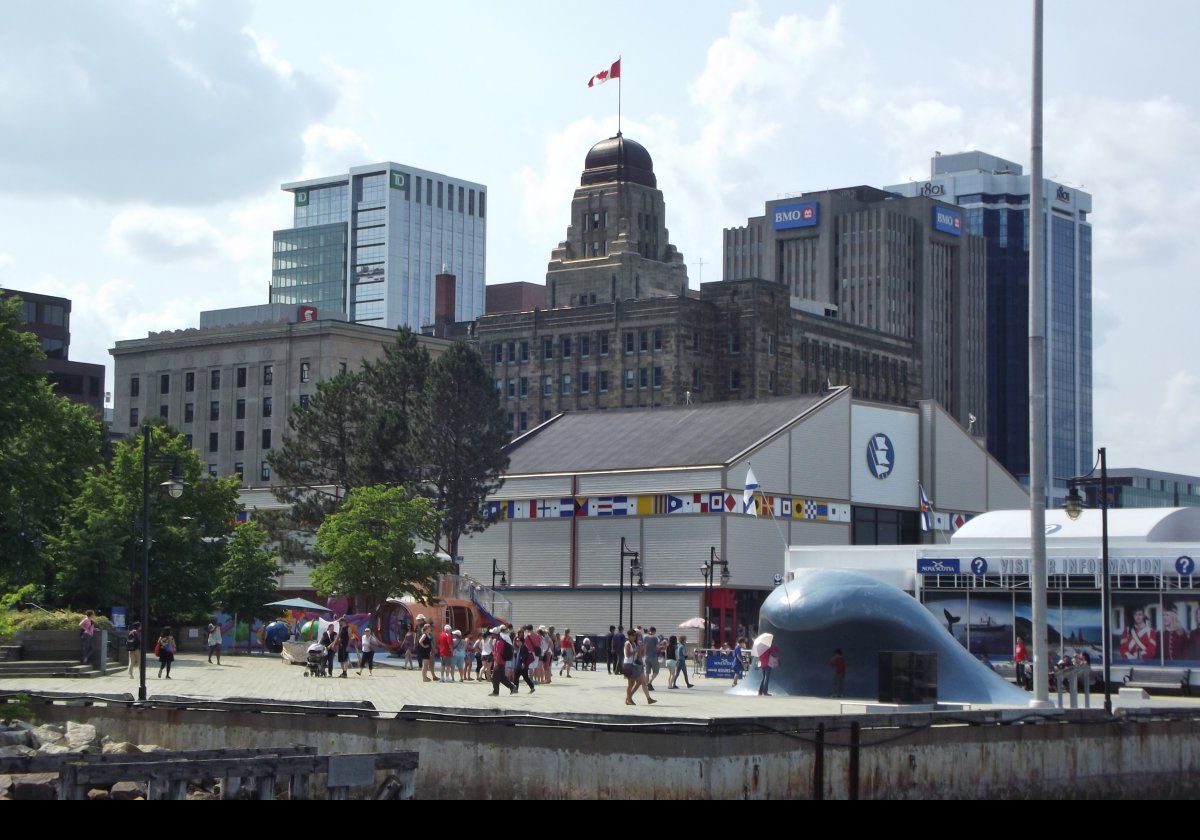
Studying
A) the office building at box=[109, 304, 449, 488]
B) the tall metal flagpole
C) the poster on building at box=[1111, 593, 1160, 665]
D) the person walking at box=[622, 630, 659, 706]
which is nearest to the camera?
the tall metal flagpole

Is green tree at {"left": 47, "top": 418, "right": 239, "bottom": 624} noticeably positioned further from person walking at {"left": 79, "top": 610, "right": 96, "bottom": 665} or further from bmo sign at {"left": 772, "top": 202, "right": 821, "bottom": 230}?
bmo sign at {"left": 772, "top": 202, "right": 821, "bottom": 230}

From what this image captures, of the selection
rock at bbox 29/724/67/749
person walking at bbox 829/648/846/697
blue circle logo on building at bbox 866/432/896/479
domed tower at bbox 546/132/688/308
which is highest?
domed tower at bbox 546/132/688/308

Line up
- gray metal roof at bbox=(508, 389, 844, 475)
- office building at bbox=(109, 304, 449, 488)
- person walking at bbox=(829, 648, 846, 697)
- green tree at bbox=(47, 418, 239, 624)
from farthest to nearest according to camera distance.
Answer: office building at bbox=(109, 304, 449, 488) < gray metal roof at bbox=(508, 389, 844, 475) < green tree at bbox=(47, 418, 239, 624) < person walking at bbox=(829, 648, 846, 697)

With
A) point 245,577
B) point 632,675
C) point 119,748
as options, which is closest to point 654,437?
point 245,577

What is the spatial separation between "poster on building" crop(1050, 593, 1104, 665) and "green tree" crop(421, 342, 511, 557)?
3357 centimetres

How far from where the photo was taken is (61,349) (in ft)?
434

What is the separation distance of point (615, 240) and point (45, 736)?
129 m

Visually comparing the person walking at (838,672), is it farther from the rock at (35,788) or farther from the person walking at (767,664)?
the rock at (35,788)

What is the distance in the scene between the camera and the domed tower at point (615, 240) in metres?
155

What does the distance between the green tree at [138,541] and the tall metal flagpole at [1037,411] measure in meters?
35.9

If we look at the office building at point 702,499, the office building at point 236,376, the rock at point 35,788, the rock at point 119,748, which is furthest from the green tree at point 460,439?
the rock at point 35,788

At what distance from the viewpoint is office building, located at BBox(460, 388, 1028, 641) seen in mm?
81500

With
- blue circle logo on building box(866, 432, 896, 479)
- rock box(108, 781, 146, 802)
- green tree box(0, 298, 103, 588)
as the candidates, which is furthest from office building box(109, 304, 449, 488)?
rock box(108, 781, 146, 802)
